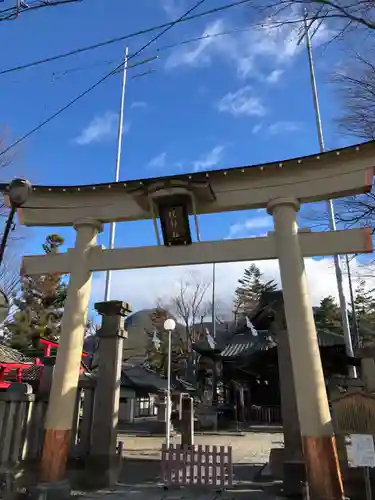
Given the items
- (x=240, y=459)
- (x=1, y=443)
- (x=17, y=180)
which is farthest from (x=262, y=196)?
(x=240, y=459)

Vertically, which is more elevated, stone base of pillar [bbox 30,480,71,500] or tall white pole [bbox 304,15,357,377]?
tall white pole [bbox 304,15,357,377]

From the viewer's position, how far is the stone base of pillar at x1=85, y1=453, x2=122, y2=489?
7586 mm

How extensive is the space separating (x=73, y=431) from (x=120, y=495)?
1.89 meters

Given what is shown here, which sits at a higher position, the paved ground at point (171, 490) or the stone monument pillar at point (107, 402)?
the stone monument pillar at point (107, 402)

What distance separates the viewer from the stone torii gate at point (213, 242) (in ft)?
21.3

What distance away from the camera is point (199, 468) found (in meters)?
7.27

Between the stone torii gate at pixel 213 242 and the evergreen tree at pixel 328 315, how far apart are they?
3320cm

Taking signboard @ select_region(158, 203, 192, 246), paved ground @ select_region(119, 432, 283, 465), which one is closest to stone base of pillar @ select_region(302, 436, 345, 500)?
signboard @ select_region(158, 203, 192, 246)

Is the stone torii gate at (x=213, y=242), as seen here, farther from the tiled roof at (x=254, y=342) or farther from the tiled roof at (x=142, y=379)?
the tiled roof at (x=142, y=379)

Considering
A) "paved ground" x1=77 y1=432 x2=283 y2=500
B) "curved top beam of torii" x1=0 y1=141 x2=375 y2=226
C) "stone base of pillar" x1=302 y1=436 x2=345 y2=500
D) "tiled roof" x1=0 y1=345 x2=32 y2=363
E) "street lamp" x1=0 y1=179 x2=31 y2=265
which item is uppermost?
"curved top beam of torii" x1=0 y1=141 x2=375 y2=226

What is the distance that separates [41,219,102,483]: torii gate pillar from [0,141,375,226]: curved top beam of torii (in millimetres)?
Result: 645

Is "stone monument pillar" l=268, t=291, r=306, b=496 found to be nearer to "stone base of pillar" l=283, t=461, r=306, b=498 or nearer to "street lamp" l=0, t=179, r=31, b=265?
"stone base of pillar" l=283, t=461, r=306, b=498

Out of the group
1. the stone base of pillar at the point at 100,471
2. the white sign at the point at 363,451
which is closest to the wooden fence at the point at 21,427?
the stone base of pillar at the point at 100,471

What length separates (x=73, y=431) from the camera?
Answer: 27.2 feet
